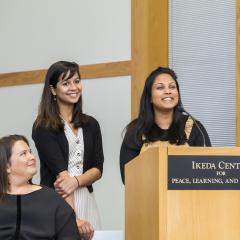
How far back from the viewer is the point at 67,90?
3.89m

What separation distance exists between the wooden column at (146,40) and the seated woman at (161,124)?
119cm

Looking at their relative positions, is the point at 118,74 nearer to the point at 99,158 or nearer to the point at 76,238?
the point at 99,158

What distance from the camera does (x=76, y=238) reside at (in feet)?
10.3

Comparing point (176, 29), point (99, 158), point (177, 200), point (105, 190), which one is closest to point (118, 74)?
point (176, 29)

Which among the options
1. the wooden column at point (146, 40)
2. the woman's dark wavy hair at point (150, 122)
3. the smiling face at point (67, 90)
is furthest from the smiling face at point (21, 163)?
the wooden column at point (146, 40)

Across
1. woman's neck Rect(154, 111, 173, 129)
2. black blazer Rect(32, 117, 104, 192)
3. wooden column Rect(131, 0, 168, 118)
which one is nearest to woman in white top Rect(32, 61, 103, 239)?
black blazer Rect(32, 117, 104, 192)

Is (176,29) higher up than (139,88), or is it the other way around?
(176,29)

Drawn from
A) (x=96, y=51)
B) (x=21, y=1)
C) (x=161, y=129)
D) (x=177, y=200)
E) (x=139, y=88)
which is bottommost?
(x=177, y=200)

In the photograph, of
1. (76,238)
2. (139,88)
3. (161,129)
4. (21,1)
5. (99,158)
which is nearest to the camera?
(76,238)

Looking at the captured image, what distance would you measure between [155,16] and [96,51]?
533 millimetres

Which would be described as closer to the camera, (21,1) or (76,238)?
(76,238)

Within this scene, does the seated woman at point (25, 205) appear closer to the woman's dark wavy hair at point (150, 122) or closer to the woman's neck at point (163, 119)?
the woman's dark wavy hair at point (150, 122)

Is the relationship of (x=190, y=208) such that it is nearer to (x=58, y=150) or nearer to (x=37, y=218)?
(x=37, y=218)

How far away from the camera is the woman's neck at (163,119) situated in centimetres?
349
